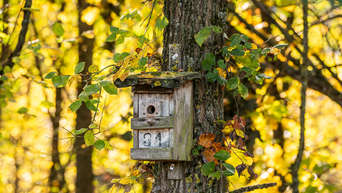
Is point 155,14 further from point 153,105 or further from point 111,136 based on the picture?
point 111,136

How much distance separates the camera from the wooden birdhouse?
8.25 feet

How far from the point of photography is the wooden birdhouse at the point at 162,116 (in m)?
2.52

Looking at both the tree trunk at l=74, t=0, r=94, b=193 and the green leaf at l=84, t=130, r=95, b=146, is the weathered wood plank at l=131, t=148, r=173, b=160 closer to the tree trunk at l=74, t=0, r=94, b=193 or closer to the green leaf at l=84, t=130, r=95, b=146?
the green leaf at l=84, t=130, r=95, b=146

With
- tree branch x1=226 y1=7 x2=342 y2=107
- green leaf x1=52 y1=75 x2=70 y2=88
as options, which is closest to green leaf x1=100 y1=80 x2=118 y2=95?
green leaf x1=52 y1=75 x2=70 y2=88

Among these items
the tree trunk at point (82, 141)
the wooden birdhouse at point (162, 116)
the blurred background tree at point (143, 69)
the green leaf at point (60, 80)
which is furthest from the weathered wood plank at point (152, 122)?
the tree trunk at point (82, 141)

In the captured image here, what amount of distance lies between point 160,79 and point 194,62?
35 centimetres

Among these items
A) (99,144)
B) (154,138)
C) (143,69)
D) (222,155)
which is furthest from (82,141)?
(222,155)

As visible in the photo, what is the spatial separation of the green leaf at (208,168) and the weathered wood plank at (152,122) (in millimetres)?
326

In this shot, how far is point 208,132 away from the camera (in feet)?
8.74

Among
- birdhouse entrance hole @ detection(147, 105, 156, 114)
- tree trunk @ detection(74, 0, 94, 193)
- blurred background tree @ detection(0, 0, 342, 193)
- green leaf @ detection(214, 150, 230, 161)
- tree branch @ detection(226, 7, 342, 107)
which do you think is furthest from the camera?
tree trunk @ detection(74, 0, 94, 193)

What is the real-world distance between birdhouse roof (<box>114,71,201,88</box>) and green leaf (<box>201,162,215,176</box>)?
51cm

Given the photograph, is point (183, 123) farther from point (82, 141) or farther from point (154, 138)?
point (82, 141)

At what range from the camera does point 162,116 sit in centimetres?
256

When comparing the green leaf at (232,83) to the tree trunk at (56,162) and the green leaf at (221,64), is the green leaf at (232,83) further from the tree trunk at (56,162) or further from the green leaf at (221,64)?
the tree trunk at (56,162)
